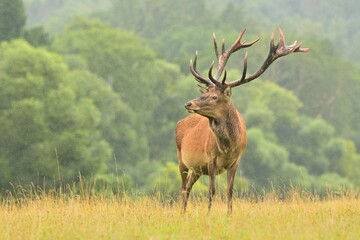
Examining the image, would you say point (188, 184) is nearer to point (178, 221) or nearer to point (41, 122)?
point (178, 221)

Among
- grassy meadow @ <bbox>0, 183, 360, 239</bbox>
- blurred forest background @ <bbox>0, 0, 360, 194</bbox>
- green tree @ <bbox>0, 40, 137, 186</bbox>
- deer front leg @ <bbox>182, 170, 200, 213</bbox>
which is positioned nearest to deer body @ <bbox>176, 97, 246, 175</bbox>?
deer front leg @ <bbox>182, 170, 200, 213</bbox>

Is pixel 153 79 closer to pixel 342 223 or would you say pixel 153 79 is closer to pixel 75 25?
pixel 75 25

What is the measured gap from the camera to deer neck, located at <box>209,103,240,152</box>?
12.4m

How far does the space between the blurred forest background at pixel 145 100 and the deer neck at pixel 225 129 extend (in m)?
1.43

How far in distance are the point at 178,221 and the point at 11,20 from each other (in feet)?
137

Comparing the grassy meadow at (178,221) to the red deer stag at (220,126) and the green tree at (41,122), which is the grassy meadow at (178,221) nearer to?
the red deer stag at (220,126)

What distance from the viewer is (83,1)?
123 m

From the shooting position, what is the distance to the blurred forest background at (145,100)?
122 feet

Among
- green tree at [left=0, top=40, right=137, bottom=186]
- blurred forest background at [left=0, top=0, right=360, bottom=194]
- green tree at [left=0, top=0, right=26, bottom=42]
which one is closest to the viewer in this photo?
green tree at [left=0, top=40, right=137, bottom=186]

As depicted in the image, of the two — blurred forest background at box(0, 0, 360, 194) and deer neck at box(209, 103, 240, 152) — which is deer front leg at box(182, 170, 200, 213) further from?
deer neck at box(209, 103, 240, 152)

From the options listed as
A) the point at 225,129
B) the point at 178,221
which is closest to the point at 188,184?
the point at 225,129

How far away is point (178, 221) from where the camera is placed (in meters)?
10.8

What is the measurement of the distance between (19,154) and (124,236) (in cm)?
2753

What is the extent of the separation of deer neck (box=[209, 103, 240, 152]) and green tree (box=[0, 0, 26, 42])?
1544 inches
